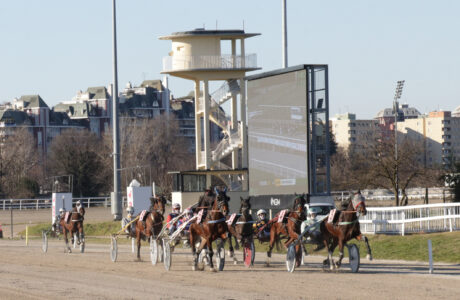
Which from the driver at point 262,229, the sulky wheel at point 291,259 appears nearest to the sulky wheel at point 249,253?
the driver at point 262,229

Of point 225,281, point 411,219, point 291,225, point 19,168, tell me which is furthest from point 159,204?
point 19,168

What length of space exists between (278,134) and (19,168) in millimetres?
80892

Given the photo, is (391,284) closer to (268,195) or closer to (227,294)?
(227,294)

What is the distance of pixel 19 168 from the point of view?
111 metres

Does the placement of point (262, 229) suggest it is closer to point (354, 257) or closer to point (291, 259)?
point (291, 259)

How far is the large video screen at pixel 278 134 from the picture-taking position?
32.9 m

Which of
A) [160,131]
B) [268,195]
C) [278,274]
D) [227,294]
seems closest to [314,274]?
[278,274]

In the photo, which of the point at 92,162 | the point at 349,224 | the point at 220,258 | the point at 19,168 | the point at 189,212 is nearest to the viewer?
the point at 349,224

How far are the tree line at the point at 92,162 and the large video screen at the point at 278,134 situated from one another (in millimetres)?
39463

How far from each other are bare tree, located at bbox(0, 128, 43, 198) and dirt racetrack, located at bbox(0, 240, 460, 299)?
6411 cm

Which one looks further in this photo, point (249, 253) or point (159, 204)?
point (159, 204)

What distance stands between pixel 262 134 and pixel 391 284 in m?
14.8

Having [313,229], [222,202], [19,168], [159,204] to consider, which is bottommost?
[313,229]

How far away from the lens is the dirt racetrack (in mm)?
19281
